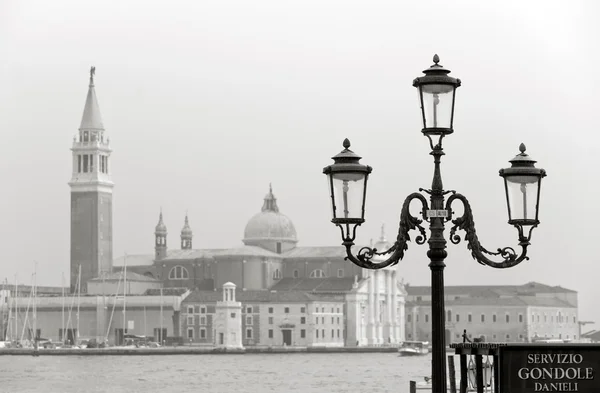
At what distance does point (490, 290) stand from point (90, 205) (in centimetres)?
3206

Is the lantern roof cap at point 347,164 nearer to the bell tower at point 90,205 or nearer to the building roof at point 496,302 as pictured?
the bell tower at point 90,205

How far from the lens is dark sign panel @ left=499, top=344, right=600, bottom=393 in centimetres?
724

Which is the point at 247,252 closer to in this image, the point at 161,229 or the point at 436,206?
the point at 161,229

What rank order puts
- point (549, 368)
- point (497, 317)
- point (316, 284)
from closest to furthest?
1. point (549, 368)
2. point (316, 284)
3. point (497, 317)

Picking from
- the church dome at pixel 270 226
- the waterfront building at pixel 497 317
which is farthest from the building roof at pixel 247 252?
the waterfront building at pixel 497 317

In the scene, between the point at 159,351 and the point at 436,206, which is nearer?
the point at 436,206

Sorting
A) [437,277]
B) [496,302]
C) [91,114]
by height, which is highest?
[91,114]

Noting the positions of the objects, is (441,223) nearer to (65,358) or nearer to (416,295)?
(65,358)

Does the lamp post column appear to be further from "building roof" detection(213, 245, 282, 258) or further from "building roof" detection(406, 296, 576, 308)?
"building roof" detection(406, 296, 576, 308)

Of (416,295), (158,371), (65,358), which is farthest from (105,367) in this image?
(416,295)

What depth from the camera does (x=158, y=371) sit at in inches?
2227

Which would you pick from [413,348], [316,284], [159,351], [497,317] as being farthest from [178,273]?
[497,317]

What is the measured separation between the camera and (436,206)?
786 cm

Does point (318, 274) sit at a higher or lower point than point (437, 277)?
higher
